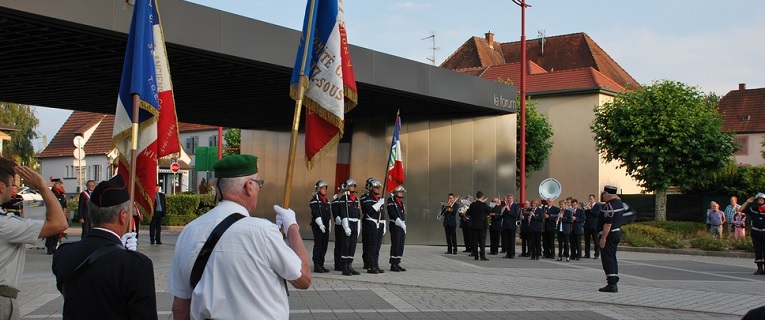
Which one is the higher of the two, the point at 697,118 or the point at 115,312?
the point at 697,118

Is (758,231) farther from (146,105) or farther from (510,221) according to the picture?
(146,105)

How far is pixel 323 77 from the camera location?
7.27m

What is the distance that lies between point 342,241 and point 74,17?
20.9 ft

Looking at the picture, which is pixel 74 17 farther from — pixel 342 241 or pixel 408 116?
pixel 408 116

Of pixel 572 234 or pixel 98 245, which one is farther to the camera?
pixel 572 234

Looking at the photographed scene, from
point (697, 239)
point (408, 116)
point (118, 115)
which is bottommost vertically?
point (697, 239)

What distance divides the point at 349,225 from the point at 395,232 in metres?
1.09

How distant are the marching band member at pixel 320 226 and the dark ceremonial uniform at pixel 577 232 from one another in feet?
25.7

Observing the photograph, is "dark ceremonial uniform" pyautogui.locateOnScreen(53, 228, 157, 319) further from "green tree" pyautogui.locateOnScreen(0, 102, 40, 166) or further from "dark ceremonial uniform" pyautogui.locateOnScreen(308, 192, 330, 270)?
"green tree" pyautogui.locateOnScreen(0, 102, 40, 166)

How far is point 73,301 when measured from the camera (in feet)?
13.1

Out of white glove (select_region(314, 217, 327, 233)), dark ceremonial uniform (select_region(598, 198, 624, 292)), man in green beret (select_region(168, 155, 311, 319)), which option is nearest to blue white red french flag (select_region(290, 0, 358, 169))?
man in green beret (select_region(168, 155, 311, 319))

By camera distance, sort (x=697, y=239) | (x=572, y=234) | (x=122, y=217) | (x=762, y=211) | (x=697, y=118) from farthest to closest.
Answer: (x=697, y=118)
(x=697, y=239)
(x=572, y=234)
(x=762, y=211)
(x=122, y=217)

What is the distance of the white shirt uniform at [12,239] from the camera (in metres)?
5.05

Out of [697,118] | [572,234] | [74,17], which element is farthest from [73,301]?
[697,118]
